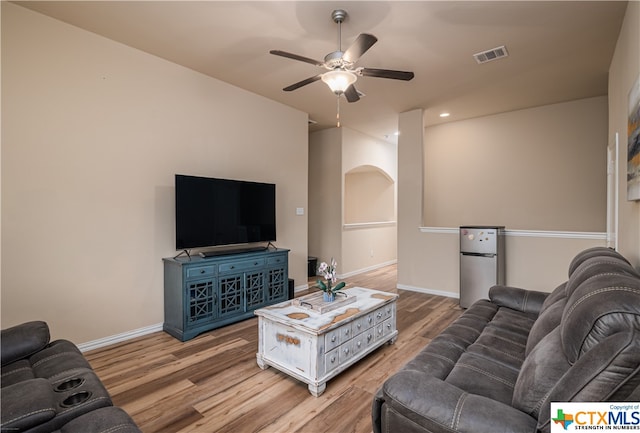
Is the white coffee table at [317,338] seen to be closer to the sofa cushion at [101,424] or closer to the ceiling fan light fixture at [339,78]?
the sofa cushion at [101,424]

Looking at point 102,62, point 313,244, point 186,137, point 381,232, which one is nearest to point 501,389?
point 186,137

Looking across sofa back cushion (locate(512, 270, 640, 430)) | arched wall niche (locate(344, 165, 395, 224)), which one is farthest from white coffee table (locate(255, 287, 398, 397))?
arched wall niche (locate(344, 165, 395, 224))

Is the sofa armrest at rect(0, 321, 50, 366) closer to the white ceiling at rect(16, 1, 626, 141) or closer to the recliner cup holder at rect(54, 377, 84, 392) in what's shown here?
the recliner cup holder at rect(54, 377, 84, 392)

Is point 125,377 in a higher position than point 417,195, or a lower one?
lower

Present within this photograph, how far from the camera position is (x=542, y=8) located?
8.39ft

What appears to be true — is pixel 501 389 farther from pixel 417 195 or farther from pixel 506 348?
pixel 417 195

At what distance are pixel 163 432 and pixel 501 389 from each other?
191cm

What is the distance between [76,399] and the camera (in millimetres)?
1354

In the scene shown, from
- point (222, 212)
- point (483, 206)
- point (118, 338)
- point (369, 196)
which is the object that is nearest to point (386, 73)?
point (222, 212)

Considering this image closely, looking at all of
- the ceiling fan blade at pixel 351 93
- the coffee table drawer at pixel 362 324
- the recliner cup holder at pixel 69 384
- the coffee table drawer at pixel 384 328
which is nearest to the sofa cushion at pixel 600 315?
the coffee table drawer at pixel 362 324

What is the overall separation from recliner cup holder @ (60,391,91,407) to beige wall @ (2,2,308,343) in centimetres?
188

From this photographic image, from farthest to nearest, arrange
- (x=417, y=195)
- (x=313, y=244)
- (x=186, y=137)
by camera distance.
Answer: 1. (x=313, y=244)
2. (x=417, y=195)
3. (x=186, y=137)

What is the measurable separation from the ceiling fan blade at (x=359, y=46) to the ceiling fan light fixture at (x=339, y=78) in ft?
0.42

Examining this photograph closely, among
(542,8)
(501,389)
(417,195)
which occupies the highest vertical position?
(542,8)
